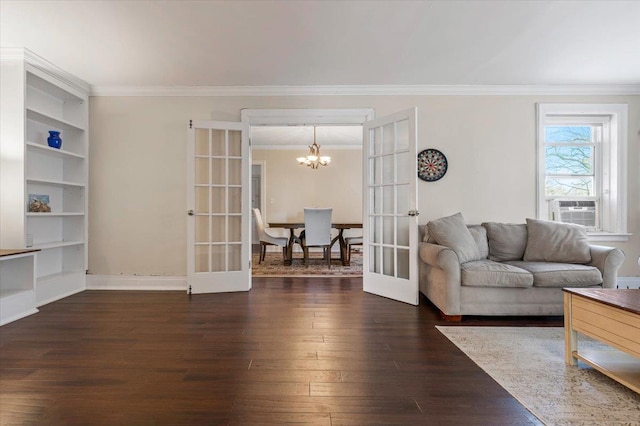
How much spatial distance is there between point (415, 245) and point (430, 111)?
178 centimetres

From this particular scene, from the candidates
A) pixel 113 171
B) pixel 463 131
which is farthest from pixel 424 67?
pixel 113 171

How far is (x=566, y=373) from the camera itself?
1910 mm

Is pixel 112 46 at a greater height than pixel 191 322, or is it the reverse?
pixel 112 46

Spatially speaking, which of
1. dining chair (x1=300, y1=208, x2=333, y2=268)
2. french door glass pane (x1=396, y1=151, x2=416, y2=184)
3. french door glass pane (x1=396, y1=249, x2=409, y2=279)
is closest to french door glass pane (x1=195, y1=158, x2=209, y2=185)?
dining chair (x1=300, y1=208, x2=333, y2=268)

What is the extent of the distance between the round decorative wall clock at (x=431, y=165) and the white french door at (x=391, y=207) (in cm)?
59

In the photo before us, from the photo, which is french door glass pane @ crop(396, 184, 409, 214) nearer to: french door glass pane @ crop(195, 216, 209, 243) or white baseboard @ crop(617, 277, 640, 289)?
french door glass pane @ crop(195, 216, 209, 243)

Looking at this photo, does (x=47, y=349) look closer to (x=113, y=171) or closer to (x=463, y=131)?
(x=113, y=171)

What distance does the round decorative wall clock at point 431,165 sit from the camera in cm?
409

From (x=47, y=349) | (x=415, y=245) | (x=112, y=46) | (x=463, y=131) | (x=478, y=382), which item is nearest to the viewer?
(x=478, y=382)

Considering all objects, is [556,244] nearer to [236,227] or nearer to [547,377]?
[547,377]

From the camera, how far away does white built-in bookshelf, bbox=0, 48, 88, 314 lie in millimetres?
3164

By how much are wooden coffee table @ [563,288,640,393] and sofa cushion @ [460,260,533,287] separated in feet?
2.75

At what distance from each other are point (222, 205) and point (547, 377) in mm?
3436

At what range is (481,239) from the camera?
138 inches
